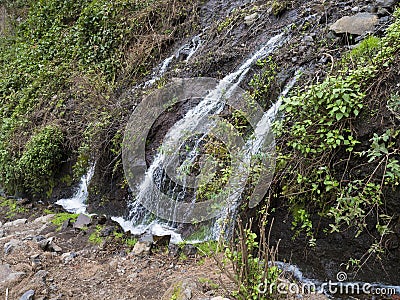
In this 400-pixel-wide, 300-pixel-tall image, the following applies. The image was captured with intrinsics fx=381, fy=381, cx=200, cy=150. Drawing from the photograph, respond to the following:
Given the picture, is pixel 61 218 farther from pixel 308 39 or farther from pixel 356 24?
pixel 356 24

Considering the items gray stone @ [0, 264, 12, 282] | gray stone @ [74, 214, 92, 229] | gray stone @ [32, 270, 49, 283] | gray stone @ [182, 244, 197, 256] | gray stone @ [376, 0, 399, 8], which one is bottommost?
gray stone @ [74, 214, 92, 229]

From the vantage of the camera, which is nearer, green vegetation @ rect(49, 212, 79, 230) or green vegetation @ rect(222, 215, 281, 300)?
green vegetation @ rect(222, 215, 281, 300)

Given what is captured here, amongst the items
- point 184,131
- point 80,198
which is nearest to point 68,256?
point 184,131

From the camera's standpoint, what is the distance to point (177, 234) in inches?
180

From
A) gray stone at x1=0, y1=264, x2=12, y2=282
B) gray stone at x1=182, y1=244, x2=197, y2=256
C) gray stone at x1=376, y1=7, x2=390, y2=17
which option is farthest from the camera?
gray stone at x1=376, y1=7, x2=390, y2=17

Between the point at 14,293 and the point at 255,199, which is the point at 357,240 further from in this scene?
the point at 14,293

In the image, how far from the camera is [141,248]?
4168 millimetres

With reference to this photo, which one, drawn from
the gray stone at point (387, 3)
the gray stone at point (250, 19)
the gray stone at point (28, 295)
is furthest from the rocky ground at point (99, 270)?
the gray stone at point (250, 19)

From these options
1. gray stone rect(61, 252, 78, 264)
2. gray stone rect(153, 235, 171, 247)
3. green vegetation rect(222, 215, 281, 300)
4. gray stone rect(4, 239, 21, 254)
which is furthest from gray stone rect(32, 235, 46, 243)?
green vegetation rect(222, 215, 281, 300)

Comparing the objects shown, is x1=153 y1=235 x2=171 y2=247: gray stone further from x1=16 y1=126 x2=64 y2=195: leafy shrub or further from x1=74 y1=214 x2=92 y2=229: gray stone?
x1=16 y1=126 x2=64 y2=195: leafy shrub

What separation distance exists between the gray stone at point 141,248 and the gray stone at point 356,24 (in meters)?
3.39

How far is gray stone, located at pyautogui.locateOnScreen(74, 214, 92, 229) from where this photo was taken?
5129mm

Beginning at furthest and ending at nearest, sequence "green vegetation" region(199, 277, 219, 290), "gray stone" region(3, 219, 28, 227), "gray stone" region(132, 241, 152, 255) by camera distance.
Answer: "gray stone" region(3, 219, 28, 227) → "gray stone" region(132, 241, 152, 255) → "green vegetation" region(199, 277, 219, 290)

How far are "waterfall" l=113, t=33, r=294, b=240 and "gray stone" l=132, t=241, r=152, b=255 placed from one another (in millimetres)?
584
